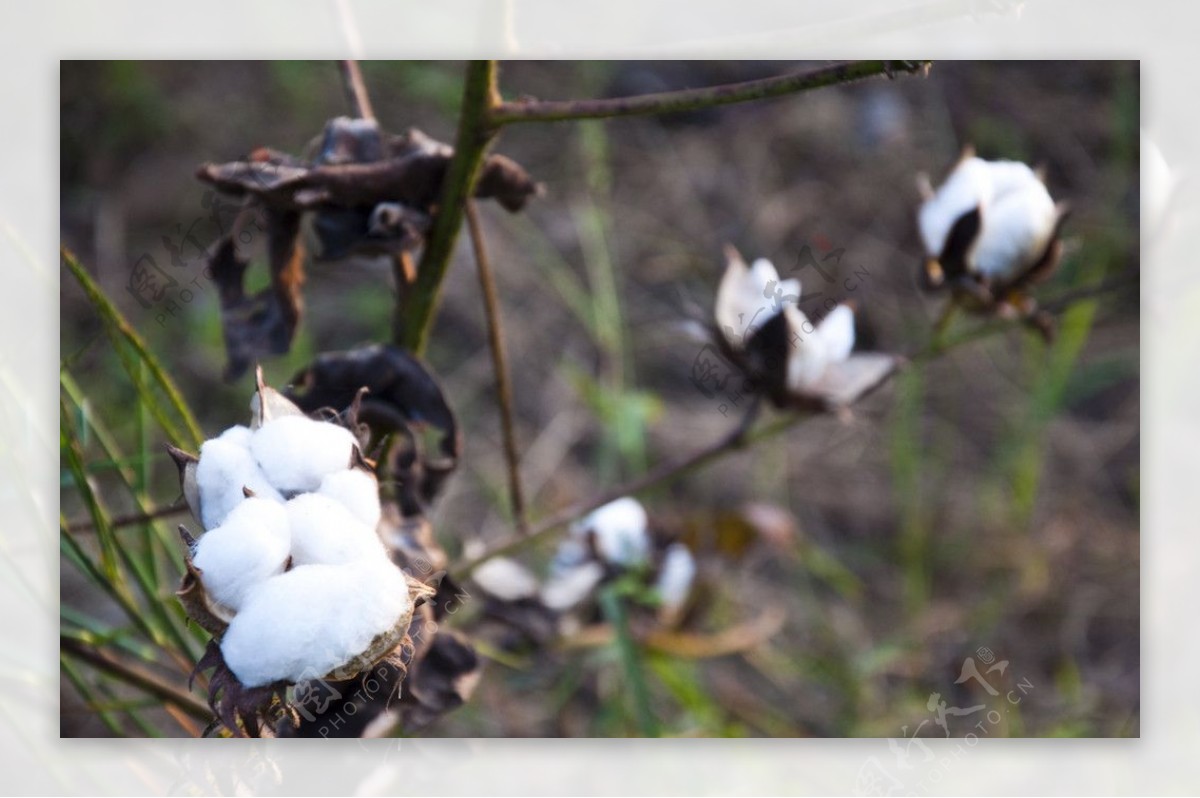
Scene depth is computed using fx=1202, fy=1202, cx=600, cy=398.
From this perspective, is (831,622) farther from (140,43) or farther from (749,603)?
(140,43)

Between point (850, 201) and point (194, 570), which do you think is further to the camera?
point (850, 201)

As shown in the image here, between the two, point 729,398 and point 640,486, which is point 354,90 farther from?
point 729,398

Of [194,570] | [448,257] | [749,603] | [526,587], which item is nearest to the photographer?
[194,570]

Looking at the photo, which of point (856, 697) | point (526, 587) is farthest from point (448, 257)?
point (856, 697)

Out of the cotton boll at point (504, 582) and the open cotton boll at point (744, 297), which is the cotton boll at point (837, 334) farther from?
the cotton boll at point (504, 582)

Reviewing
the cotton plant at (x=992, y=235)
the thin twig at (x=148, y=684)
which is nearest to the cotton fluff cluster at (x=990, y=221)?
the cotton plant at (x=992, y=235)

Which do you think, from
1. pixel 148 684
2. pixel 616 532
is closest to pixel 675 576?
pixel 616 532
